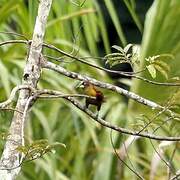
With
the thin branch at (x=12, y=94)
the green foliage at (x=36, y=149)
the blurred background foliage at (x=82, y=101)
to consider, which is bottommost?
the green foliage at (x=36, y=149)

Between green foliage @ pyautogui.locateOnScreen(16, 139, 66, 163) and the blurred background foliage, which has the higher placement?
the blurred background foliage

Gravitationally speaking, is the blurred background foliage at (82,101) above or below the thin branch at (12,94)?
above

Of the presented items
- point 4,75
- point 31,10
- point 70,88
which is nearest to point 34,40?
point 31,10

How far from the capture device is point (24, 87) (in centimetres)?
92

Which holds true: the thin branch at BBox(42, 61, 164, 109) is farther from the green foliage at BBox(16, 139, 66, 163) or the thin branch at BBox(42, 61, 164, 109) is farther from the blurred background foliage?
the blurred background foliage

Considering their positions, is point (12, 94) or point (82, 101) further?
point (82, 101)

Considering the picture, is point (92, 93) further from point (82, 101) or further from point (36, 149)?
point (82, 101)

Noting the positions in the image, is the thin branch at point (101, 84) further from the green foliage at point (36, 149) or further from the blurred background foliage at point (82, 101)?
the blurred background foliage at point (82, 101)

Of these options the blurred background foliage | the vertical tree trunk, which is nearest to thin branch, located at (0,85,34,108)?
the vertical tree trunk

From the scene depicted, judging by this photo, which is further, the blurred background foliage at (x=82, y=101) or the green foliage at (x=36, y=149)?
the blurred background foliage at (x=82, y=101)

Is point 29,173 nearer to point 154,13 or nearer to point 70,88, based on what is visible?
point 70,88

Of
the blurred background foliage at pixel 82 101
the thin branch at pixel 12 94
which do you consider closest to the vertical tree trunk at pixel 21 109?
the thin branch at pixel 12 94

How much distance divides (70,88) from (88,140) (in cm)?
28

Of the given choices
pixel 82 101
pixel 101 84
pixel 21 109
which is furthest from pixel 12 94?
pixel 82 101
